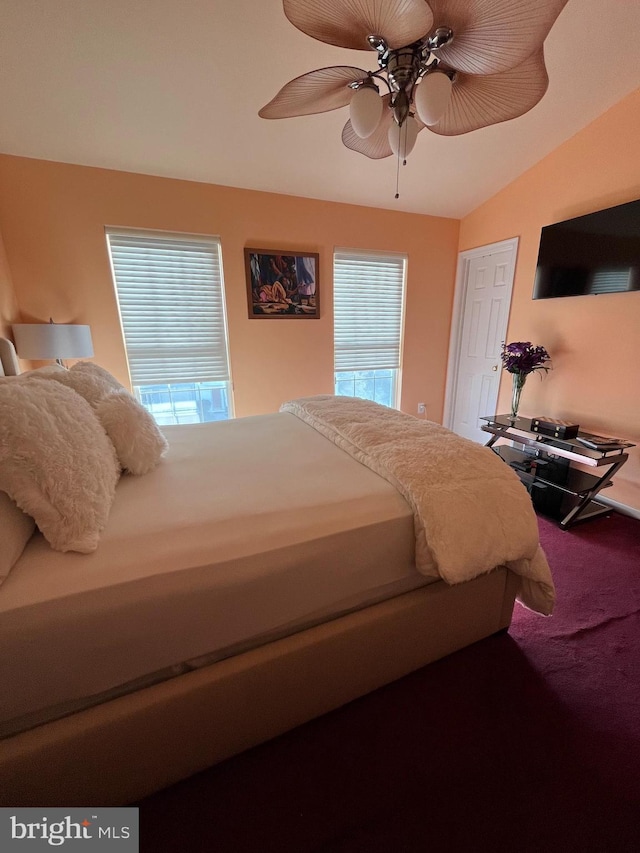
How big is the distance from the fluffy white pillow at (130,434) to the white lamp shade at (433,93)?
1.58 m

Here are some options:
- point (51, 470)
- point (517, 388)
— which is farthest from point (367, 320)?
point (51, 470)

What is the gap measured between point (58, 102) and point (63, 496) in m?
2.33

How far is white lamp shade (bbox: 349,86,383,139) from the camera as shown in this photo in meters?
1.23

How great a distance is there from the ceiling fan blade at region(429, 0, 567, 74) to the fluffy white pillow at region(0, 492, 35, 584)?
71.7 inches

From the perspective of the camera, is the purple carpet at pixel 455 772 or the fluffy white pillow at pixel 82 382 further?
the fluffy white pillow at pixel 82 382

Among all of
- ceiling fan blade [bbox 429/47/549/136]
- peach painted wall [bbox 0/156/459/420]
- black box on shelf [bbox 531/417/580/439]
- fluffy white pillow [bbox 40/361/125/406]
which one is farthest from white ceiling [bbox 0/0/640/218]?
A: black box on shelf [bbox 531/417/580/439]

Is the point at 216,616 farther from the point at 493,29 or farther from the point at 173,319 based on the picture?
the point at 173,319

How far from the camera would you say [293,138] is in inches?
92.5

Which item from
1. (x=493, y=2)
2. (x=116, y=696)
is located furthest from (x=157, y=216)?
(x=116, y=696)

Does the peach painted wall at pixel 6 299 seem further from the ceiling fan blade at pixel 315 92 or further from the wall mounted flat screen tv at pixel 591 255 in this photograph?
the wall mounted flat screen tv at pixel 591 255

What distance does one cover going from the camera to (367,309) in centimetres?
354

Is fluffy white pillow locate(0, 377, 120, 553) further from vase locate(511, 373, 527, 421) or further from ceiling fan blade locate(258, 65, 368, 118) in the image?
vase locate(511, 373, 527, 421)

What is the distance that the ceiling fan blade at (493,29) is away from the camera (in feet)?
3.14

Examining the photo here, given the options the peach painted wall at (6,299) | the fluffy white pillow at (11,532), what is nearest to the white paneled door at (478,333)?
the fluffy white pillow at (11,532)
